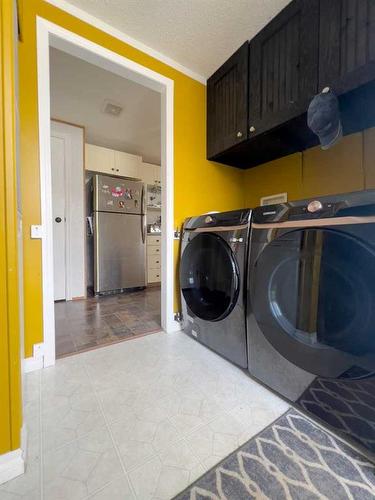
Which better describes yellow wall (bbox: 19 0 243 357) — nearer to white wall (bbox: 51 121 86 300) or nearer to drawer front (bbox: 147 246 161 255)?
white wall (bbox: 51 121 86 300)

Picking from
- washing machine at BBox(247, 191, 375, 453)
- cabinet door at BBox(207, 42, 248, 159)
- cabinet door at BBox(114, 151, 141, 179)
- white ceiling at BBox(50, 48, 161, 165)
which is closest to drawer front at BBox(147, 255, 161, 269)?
cabinet door at BBox(114, 151, 141, 179)

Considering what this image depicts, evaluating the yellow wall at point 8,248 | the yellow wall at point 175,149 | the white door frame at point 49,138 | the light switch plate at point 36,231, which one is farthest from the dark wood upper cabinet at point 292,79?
the light switch plate at point 36,231

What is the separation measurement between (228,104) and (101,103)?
4.67ft

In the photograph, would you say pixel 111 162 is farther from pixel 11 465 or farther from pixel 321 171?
pixel 11 465

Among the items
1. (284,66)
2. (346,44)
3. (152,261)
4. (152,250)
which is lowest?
(152,261)

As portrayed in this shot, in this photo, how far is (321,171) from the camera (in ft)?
5.02

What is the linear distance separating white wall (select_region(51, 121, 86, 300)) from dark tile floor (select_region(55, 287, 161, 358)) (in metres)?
0.28

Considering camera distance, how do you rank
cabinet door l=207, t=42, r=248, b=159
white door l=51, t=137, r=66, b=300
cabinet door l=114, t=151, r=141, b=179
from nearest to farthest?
cabinet door l=207, t=42, r=248, b=159 → white door l=51, t=137, r=66, b=300 → cabinet door l=114, t=151, r=141, b=179

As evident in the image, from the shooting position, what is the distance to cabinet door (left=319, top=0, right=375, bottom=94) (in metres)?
0.90

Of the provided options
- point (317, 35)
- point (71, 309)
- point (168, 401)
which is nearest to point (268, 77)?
point (317, 35)

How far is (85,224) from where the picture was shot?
9.22 ft

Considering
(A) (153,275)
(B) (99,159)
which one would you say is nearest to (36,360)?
(A) (153,275)

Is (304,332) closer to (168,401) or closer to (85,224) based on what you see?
(168,401)

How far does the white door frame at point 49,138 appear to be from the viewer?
1206 mm
